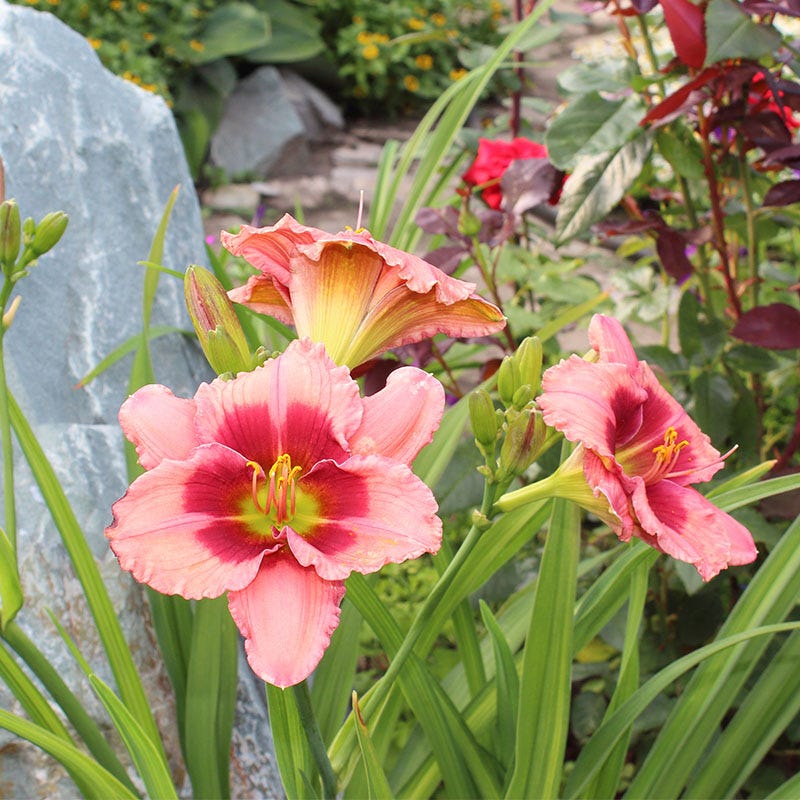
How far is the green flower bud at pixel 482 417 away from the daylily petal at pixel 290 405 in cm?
11

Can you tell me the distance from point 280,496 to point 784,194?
99cm

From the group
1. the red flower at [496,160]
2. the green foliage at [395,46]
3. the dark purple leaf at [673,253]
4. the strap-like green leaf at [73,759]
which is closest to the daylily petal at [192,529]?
Answer: the strap-like green leaf at [73,759]

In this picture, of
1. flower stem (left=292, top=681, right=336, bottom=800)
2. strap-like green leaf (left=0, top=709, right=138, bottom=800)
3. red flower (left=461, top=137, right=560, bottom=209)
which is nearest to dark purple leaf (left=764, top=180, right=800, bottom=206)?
red flower (left=461, top=137, right=560, bottom=209)

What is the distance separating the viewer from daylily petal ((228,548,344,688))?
2.15ft

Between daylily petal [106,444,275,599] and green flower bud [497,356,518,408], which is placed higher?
green flower bud [497,356,518,408]

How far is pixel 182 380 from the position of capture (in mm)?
1592

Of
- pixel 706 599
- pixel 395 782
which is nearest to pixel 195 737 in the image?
pixel 395 782

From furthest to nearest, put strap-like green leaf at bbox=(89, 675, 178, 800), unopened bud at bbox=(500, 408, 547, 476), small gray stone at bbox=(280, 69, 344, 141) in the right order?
1. small gray stone at bbox=(280, 69, 344, 141)
2. strap-like green leaf at bbox=(89, 675, 178, 800)
3. unopened bud at bbox=(500, 408, 547, 476)

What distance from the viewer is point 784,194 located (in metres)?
1.38

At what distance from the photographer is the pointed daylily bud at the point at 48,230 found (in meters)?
0.99

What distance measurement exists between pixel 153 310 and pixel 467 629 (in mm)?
752

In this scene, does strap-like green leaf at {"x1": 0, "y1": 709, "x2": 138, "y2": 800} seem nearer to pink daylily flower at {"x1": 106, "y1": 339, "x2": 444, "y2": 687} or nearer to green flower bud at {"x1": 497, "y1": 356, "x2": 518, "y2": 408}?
pink daylily flower at {"x1": 106, "y1": 339, "x2": 444, "y2": 687}

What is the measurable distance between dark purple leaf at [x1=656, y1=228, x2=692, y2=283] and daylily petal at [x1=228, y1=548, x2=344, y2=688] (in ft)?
3.15

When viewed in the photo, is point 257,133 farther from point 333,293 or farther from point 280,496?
point 280,496
